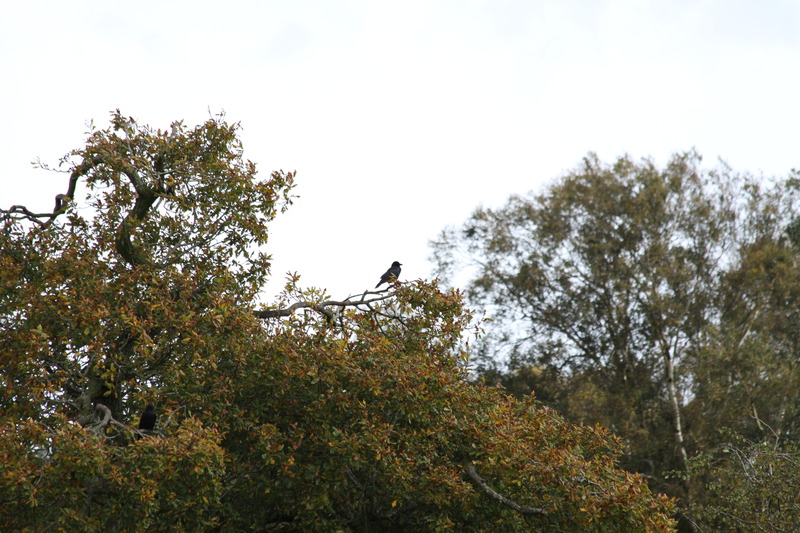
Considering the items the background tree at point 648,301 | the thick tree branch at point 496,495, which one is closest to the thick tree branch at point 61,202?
the thick tree branch at point 496,495

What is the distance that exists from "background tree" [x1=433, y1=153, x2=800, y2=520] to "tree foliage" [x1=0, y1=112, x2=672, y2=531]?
15.1 m

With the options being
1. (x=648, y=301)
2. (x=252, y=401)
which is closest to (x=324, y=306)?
(x=252, y=401)

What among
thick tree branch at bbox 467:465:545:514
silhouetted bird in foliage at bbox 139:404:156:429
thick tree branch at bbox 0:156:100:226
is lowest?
thick tree branch at bbox 467:465:545:514

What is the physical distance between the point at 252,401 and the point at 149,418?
130cm

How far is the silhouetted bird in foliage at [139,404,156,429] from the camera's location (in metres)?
9.45

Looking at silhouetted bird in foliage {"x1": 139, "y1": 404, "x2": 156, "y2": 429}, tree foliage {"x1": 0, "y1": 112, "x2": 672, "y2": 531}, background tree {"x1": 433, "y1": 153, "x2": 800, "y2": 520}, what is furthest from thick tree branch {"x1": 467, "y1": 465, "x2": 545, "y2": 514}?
background tree {"x1": 433, "y1": 153, "x2": 800, "y2": 520}

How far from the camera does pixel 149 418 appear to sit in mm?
9500

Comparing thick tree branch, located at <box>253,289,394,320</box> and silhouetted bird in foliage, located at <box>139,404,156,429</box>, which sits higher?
thick tree branch, located at <box>253,289,394,320</box>

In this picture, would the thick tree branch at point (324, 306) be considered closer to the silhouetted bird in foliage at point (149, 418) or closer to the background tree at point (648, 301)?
the silhouetted bird in foliage at point (149, 418)

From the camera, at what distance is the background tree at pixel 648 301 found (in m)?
24.9

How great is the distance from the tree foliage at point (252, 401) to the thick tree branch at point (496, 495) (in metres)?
0.05

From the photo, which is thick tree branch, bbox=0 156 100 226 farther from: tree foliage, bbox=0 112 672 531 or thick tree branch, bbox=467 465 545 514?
thick tree branch, bbox=467 465 545 514

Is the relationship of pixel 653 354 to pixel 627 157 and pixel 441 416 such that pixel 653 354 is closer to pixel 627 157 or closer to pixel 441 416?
pixel 627 157

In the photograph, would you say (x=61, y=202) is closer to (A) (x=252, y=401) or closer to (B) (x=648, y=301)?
(A) (x=252, y=401)
